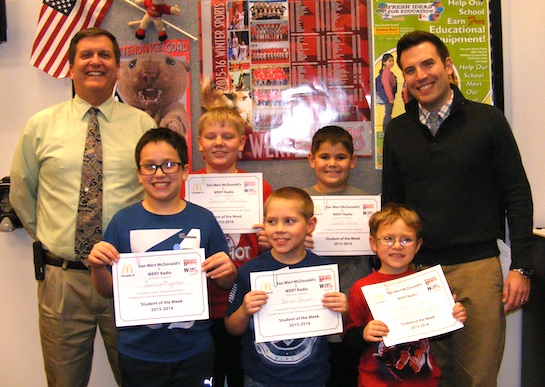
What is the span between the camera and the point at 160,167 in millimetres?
2172

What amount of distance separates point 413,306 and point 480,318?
0.53m

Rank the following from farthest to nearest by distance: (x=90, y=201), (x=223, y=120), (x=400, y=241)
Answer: (x=223, y=120)
(x=90, y=201)
(x=400, y=241)

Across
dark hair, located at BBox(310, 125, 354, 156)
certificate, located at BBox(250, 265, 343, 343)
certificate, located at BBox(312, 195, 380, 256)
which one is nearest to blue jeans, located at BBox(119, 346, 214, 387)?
certificate, located at BBox(250, 265, 343, 343)

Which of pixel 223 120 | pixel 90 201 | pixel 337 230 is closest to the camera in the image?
pixel 90 201

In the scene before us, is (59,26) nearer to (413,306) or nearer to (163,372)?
(163,372)

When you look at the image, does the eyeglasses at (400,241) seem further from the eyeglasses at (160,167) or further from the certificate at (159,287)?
the eyeglasses at (160,167)

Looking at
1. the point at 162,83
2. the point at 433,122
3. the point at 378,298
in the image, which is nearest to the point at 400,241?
the point at 378,298

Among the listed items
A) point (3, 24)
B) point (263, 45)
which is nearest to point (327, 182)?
point (263, 45)

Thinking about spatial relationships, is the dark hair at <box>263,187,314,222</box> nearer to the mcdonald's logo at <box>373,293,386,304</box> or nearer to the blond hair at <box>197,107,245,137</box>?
the mcdonald's logo at <box>373,293,386,304</box>

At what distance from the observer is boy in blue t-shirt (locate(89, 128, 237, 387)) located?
2049 millimetres

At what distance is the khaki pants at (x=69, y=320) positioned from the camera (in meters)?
Result: 2.46

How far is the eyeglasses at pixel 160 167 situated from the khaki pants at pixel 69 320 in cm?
71

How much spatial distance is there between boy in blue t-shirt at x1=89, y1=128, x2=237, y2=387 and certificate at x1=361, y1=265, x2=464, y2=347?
26.6 inches

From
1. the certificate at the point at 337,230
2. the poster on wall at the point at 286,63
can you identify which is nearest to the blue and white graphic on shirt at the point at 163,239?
the certificate at the point at 337,230
